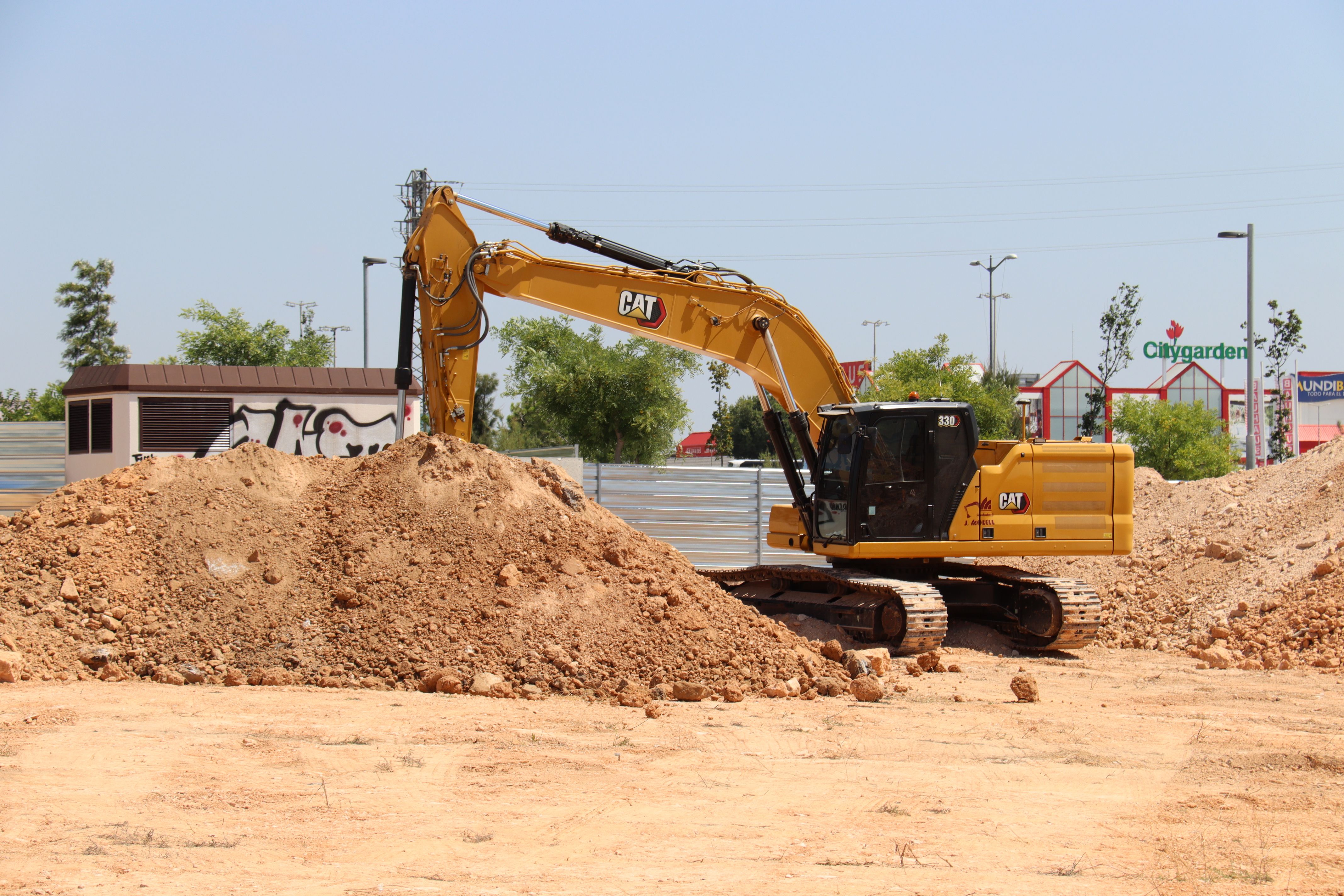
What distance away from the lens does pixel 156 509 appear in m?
11.2

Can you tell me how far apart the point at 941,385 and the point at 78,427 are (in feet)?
75.1

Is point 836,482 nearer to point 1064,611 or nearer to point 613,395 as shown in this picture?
point 1064,611

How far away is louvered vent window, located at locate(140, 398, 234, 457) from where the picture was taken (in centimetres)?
1747

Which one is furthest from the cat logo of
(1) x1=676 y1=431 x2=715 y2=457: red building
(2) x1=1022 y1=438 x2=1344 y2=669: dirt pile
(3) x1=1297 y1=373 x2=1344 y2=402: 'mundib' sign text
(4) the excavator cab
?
(1) x1=676 y1=431 x2=715 y2=457: red building

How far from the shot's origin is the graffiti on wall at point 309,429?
17844 mm

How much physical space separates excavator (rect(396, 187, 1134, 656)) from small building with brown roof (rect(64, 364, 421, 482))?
6.20m

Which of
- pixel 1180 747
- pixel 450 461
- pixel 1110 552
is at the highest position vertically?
pixel 450 461

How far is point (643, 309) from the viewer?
1294 centimetres

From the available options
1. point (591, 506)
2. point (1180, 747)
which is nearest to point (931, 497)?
point (591, 506)

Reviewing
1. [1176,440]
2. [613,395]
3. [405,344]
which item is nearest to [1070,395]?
[1176,440]

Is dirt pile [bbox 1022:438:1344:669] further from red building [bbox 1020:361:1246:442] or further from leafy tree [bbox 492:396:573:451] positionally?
red building [bbox 1020:361:1246:442]

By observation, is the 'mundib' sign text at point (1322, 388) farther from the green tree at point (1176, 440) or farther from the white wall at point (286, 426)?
the white wall at point (286, 426)

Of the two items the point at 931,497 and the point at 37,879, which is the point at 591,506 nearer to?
the point at 931,497

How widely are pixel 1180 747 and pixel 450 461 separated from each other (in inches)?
277
